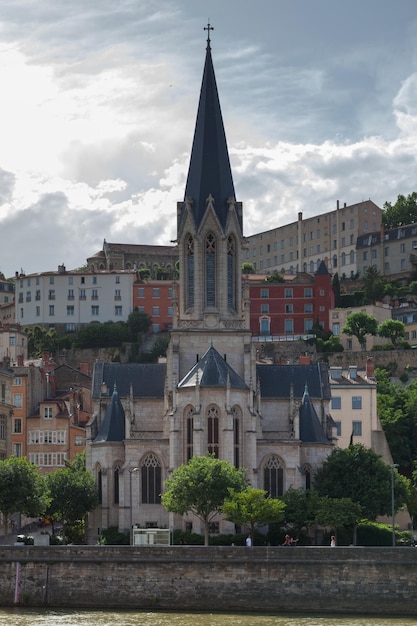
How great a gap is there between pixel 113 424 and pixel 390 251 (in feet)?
300

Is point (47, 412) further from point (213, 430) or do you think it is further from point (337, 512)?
point (337, 512)

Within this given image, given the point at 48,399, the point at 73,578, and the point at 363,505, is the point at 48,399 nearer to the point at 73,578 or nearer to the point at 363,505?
the point at 363,505

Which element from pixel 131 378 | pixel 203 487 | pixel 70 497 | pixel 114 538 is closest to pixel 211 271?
pixel 131 378

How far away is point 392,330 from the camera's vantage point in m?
160

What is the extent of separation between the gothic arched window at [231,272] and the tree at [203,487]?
15182mm

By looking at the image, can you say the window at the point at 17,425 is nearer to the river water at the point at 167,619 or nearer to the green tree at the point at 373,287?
the river water at the point at 167,619

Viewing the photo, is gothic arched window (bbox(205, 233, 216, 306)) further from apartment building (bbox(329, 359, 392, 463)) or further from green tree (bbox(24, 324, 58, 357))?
green tree (bbox(24, 324, 58, 357))

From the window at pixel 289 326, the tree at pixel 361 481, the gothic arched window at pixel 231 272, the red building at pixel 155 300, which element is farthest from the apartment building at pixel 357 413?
the red building at pixel 155 300

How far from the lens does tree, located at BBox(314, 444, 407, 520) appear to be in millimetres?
94688

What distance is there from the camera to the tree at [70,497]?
93.9m

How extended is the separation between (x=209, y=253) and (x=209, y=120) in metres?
9.08

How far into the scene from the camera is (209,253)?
101688 millimetres

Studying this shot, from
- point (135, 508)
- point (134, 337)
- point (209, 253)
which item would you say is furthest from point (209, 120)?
point (134, 337)

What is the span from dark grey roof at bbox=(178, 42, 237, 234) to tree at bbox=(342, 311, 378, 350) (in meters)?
59.2
